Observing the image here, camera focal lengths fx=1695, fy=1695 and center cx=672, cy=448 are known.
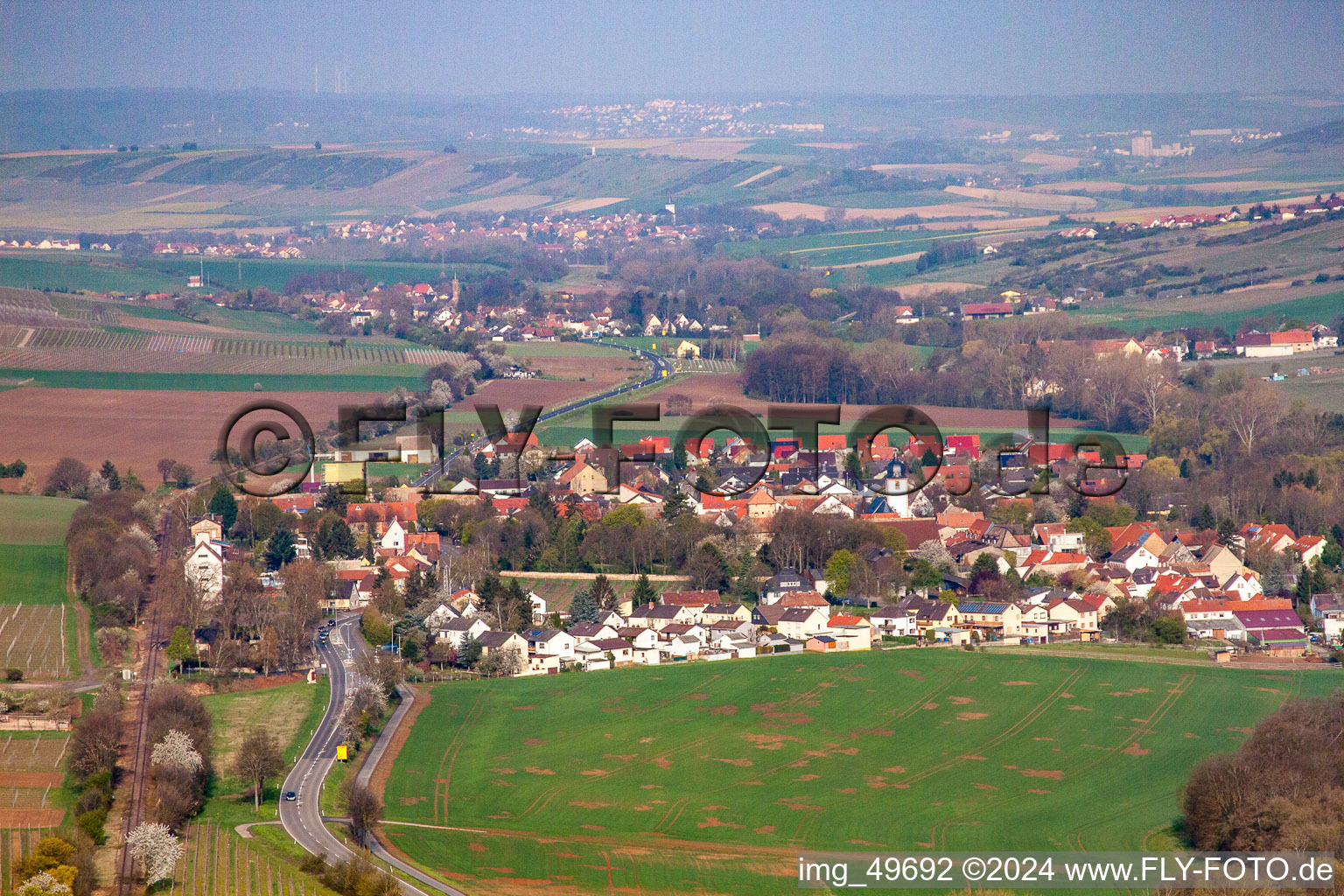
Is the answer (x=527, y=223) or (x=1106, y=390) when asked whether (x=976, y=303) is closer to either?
(x=1106, y=390)

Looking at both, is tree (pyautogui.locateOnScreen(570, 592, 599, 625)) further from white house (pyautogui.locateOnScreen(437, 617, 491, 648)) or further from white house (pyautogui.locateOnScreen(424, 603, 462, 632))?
white house (pyautogui.locateOnScreen(424, 603, 462, 632))

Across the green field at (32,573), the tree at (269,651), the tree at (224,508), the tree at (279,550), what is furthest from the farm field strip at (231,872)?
the tree at (224,508)

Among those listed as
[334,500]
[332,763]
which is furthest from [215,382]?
[332,763]

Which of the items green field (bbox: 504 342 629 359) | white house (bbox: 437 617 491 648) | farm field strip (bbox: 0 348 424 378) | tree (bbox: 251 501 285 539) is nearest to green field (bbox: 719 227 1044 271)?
green field (bbox: 504 342 629 359)

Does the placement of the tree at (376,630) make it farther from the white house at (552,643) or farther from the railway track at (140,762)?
the railway track at (140,762)

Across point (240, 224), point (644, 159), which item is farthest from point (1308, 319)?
point (644, 159)

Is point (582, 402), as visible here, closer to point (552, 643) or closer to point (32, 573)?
point (32, 573)

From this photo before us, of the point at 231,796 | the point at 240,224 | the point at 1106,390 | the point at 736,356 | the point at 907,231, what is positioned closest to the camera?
the point at 231,796
